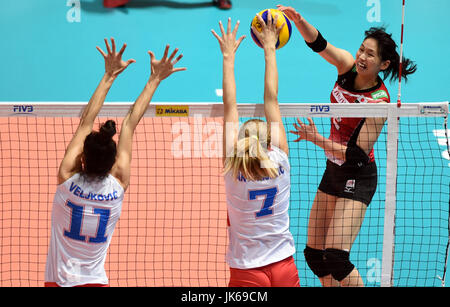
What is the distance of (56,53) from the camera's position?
32.6ft

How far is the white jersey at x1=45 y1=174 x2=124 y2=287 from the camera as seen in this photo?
132 inches

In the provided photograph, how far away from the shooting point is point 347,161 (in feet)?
15.9

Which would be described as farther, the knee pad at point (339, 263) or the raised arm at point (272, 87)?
the knee pad at point (339, 263)

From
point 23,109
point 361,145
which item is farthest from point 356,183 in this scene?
point 23,109

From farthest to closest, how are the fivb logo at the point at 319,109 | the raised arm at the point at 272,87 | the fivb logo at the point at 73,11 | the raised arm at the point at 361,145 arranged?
the fivb logo at the point at 73,11, the raised arm at the point at 361,145, the fivb logo at the point at 319,109, the raised arm at the point at 272,87

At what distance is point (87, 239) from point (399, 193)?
512 centimetres

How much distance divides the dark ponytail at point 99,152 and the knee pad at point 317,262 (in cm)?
230

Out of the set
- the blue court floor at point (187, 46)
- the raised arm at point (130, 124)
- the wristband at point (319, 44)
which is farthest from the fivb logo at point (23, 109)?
the blue court floor at point (187, 46)

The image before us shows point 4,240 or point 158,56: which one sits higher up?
point 158,56

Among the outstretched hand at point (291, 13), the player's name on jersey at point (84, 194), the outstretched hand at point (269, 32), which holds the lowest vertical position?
the player's name on jersey at point (84, 194)

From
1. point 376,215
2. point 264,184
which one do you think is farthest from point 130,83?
point 264,184

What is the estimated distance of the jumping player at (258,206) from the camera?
11.5 feet

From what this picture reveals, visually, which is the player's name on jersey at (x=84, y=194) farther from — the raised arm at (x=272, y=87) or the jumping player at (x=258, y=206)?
the raised arm at (x=272, y=87)
